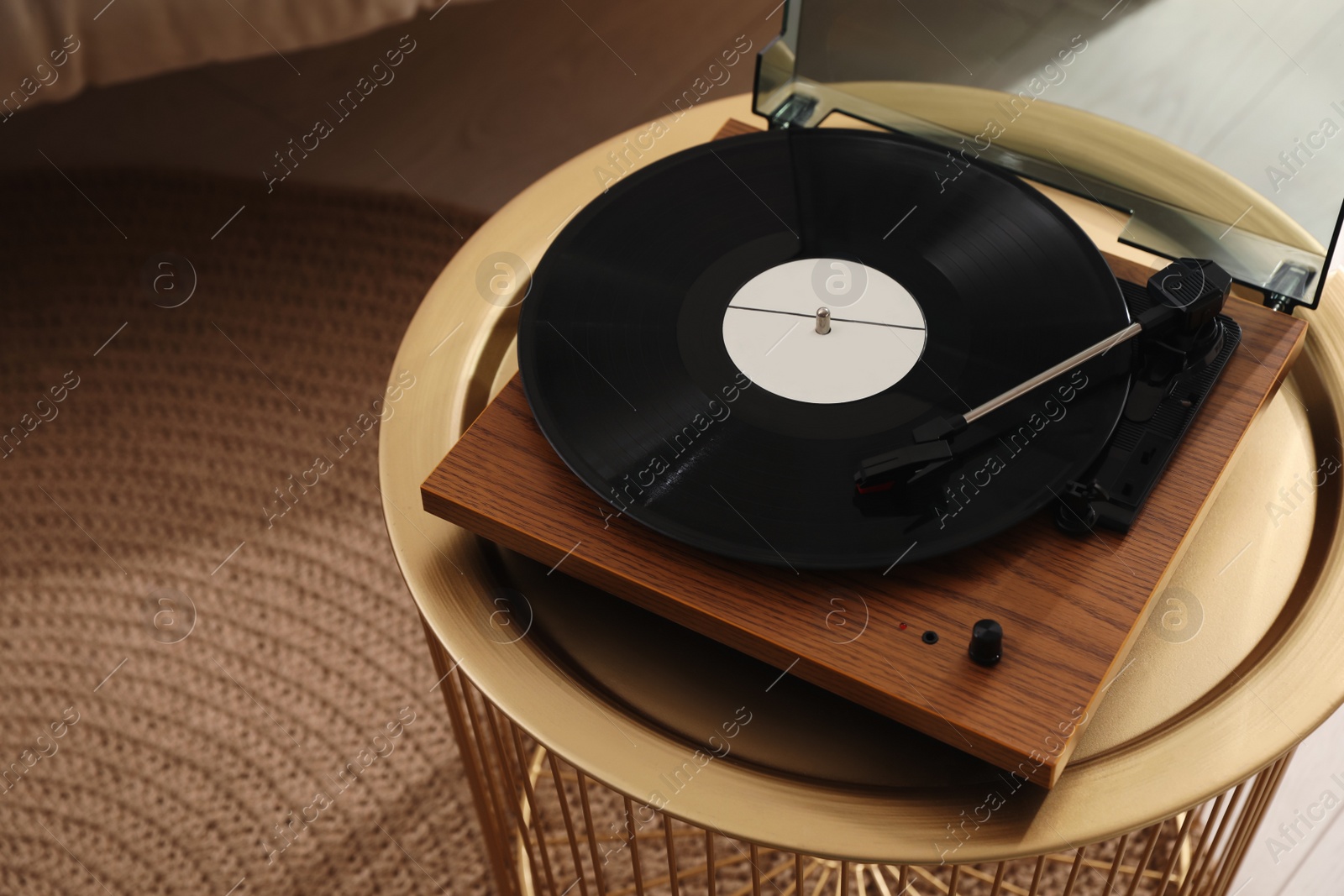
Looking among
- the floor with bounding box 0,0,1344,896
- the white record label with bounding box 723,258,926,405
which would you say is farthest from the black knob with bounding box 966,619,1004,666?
the floor with bounding box 0,0,1344,896

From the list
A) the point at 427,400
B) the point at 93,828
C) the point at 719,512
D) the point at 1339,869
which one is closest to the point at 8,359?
the point at 93,828

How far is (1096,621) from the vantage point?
0.53m

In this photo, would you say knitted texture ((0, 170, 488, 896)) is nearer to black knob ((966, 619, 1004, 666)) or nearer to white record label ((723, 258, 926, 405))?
white record label ((723, 258, 926, 405))

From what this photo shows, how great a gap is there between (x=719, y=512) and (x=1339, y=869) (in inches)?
27.0

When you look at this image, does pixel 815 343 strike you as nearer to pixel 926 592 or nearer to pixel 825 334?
pixel 825 334

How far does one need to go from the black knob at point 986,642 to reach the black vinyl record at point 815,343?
0.13ft

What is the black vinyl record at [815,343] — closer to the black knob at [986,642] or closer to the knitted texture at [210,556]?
the black knob at [986,642]

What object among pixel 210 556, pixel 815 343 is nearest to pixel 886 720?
pixel 815 343

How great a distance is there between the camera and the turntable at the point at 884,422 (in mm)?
534

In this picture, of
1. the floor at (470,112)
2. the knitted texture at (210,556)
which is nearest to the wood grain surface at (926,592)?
the knitted texture at (210,556)

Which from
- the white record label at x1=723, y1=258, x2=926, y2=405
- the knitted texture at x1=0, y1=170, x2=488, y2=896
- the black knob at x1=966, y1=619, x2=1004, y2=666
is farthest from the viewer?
the knitted texture at x1=0, y1=170, x2=488, y2=896

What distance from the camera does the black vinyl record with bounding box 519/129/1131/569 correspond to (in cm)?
56

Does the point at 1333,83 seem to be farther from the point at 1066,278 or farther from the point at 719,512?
the point at 719,512

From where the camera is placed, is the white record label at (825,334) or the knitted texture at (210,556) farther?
the knitted texture at (210,556)
